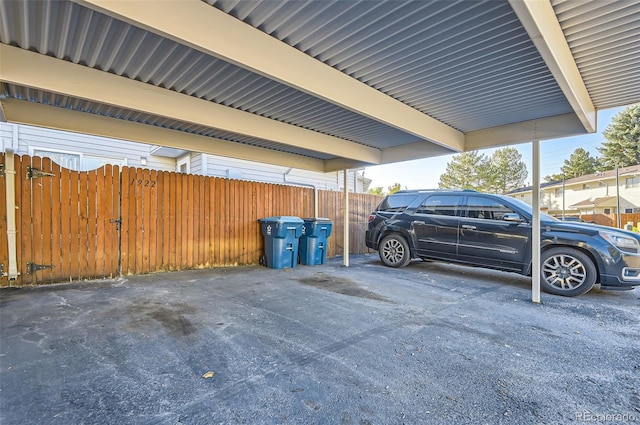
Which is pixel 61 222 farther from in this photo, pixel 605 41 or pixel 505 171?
pixel 505 171

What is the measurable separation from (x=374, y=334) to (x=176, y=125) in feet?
16.0

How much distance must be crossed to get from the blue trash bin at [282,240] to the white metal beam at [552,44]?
16.7 ft

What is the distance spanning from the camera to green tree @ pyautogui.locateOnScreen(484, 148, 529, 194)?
28000mm

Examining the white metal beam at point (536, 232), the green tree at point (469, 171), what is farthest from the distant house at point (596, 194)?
the white metal beam at point (536, 232)

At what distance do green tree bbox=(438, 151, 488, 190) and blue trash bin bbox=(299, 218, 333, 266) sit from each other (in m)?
24.1

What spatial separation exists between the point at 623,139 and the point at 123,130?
37533 millimetres

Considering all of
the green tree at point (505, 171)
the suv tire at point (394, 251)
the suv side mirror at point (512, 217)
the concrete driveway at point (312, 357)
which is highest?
the green tree at point (505, 171)

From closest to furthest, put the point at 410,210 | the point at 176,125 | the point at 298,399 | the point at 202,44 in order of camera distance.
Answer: the point at 298,399
the point at 202,44
the point at 176,125
the point at 410,210

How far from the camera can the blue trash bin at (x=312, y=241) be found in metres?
7.00

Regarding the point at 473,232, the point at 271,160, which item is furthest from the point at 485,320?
the point at 271,160

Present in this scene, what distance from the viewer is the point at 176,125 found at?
5137 millimetres

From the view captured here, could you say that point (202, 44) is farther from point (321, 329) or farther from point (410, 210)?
point (410, 210)

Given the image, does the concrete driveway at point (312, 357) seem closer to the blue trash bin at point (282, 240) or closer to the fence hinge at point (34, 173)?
the fence hinge at point (34, 173)

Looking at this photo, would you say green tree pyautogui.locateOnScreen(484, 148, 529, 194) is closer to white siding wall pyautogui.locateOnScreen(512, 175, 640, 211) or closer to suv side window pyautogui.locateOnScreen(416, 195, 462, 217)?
white siding wall pyautogui.locateOnScreen(512, 175, 640, 211)
